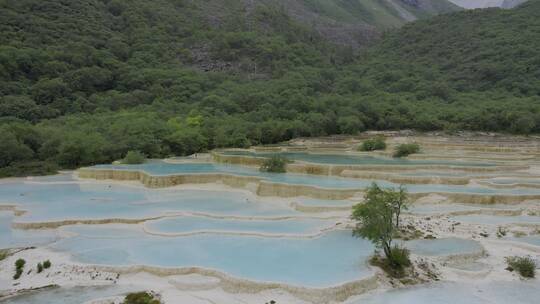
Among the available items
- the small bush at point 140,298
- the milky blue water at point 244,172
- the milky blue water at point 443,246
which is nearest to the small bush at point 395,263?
the milky blue water at point 443,246

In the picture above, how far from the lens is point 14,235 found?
17953 millimetres

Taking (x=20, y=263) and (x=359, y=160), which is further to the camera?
(x=359, y=160)

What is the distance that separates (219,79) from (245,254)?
187 ft

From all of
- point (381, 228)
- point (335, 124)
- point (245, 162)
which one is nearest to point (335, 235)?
point (381, 228)

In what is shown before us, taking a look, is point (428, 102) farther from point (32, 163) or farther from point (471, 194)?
point (32, 163)

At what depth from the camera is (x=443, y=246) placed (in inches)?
634

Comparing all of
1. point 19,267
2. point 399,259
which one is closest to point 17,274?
point 19,267

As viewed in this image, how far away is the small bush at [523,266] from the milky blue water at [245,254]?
418cm

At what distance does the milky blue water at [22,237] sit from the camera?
55.1ft

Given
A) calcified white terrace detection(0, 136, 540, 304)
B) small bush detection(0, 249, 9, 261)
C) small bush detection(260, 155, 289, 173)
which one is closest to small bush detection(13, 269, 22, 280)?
calcified white terrace detection(0, 136, 540, 304)

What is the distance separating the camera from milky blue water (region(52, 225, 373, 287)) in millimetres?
13422

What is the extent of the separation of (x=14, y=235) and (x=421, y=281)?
1457cm

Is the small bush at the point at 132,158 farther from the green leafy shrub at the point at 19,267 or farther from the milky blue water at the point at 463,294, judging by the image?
the milky blue water at the point at 463,294

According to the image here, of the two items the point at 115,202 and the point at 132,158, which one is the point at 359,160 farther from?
the point at 115,202
